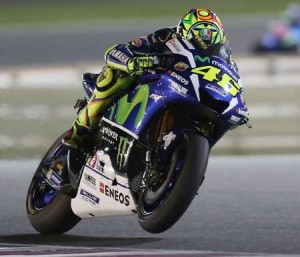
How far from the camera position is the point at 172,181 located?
593cm

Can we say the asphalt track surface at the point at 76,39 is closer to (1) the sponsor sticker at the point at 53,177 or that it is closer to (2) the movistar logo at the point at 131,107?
(1) the sponsor sticker at the point at 53,177

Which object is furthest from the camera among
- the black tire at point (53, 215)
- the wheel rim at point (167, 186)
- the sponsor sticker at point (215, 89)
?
the black tire at point (53, 215)

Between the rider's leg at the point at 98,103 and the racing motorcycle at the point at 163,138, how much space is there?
3.8 inches

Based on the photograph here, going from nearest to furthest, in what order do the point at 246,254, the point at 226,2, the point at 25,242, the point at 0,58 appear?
the point at 246,254 < the point at 25,242 < the point at 0,58 < the point at 226,2

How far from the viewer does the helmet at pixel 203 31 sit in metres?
6.32

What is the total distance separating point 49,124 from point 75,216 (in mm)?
5164

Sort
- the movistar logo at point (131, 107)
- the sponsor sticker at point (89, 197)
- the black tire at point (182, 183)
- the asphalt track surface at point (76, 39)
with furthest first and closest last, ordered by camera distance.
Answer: the asphalt track surface at point (76, 39)
the sponsor sticker at point (89, 197)
the movistar logo at point (131, 107)
the black tire at point (182, 183)

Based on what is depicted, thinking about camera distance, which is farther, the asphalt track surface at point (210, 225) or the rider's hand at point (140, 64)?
the rider's hand at point (140, 64)

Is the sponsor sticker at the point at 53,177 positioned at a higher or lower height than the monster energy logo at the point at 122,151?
lower

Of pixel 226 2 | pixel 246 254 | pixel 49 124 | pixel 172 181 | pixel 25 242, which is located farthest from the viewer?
pixel 226 2

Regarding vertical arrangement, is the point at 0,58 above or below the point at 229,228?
above

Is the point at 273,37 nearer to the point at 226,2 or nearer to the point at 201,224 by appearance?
the point at 226,2

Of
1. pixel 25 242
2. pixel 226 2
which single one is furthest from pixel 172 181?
pixel 226 2

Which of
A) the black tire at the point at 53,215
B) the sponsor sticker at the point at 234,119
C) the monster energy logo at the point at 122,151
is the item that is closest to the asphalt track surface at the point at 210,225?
the black tire at the point at 53,215
